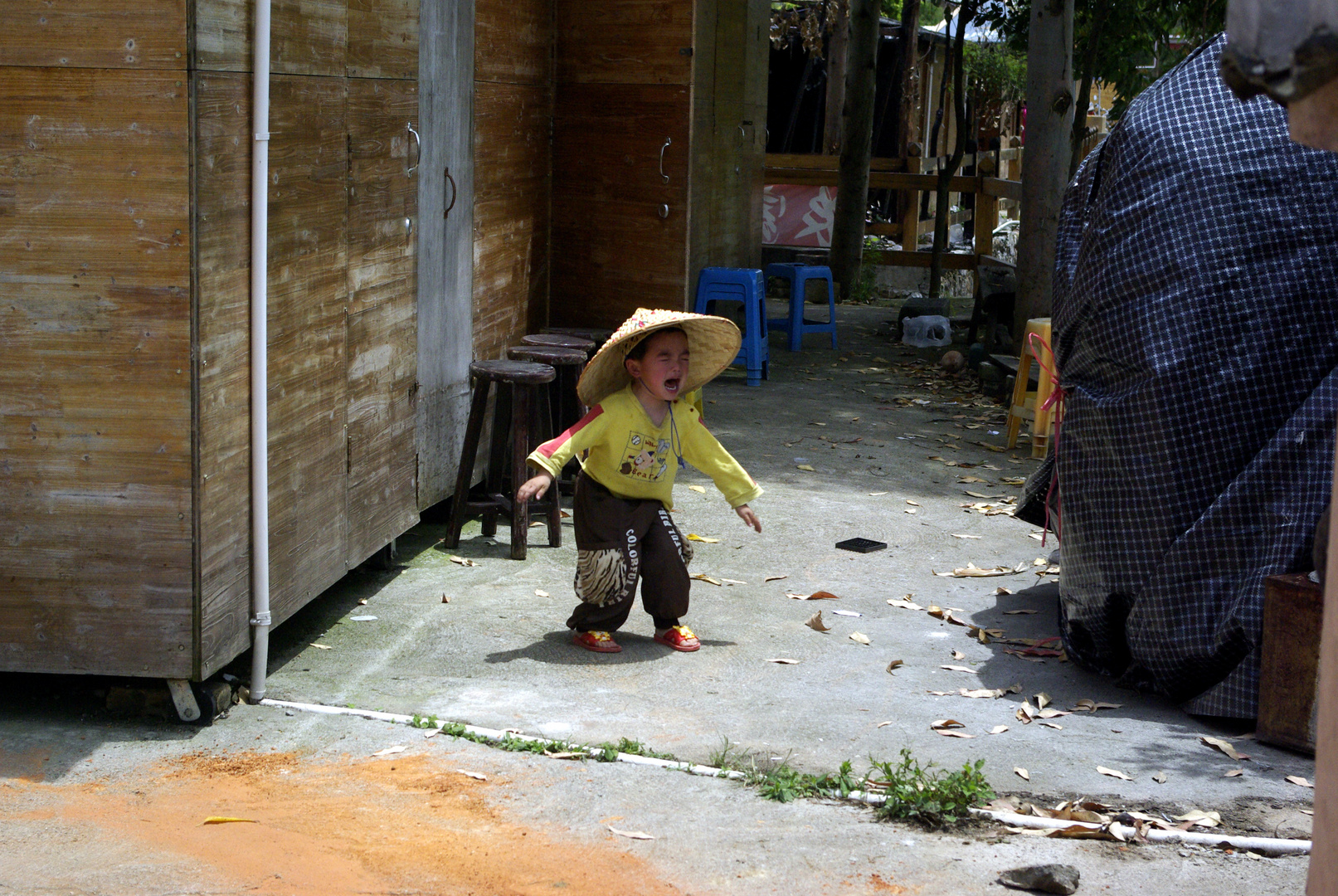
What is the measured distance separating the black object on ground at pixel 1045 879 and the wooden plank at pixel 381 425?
3.19 metres

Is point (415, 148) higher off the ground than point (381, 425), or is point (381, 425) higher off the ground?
point (415, 148)

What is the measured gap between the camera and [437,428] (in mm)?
6980

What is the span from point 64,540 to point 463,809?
156 centimetres

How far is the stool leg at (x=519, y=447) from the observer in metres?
6.83

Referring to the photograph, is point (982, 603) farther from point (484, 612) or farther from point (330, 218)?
point (330, 218)

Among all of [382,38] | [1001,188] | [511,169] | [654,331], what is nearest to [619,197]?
[511,169]

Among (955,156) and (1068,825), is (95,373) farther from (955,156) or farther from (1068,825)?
(955,156)

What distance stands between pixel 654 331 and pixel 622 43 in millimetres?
4197

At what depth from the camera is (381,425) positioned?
6039 mm

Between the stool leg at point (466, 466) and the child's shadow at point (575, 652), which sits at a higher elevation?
the stool leg at point (466, 466)

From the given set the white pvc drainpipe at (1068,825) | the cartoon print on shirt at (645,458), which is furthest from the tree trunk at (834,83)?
the white pvc drainpipe at (1068,825)

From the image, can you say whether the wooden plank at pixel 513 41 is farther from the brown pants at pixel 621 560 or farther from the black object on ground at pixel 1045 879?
the black object on ground at pixel 1045 879

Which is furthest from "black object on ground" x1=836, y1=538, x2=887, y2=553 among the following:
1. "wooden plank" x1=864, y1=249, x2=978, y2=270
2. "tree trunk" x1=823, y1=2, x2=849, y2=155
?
"tree trunk" x1=823, y1=2, x2=849, y2=155

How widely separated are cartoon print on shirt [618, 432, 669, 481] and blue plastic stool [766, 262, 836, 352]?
8.82 meters
